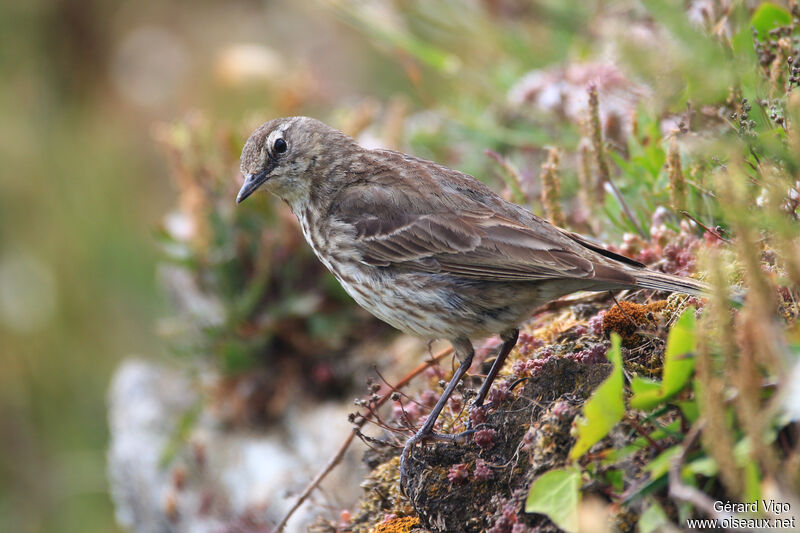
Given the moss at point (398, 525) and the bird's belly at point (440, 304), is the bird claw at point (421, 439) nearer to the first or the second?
the moss at point (398, 525)

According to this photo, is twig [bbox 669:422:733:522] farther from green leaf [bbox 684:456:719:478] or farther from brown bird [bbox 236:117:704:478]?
brown bird [bbox 236:117:704:478]

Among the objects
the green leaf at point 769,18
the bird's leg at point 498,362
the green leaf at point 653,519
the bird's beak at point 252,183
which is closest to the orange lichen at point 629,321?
the bird's leg at point 498,362

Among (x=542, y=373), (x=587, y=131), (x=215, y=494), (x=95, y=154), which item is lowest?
(x=542, y=373)

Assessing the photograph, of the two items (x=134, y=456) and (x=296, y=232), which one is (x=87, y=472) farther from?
(x=296, y=232)

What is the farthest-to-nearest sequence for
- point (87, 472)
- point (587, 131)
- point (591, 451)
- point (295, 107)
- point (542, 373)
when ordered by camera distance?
point (87, 472), point (295, 107), point (587, 131), point (542, 373), point (591, 451)

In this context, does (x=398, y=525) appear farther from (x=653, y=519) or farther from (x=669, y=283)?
(x=669, y=283)

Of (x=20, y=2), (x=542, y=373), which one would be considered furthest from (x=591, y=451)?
(x=20, y=2)

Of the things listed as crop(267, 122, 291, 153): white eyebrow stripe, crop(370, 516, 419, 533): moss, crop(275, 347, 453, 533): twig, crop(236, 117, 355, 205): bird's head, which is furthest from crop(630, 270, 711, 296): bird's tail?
crop(267, 122, 291, 153): white eyebrow stripe

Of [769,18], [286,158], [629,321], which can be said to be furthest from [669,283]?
[286,158]
